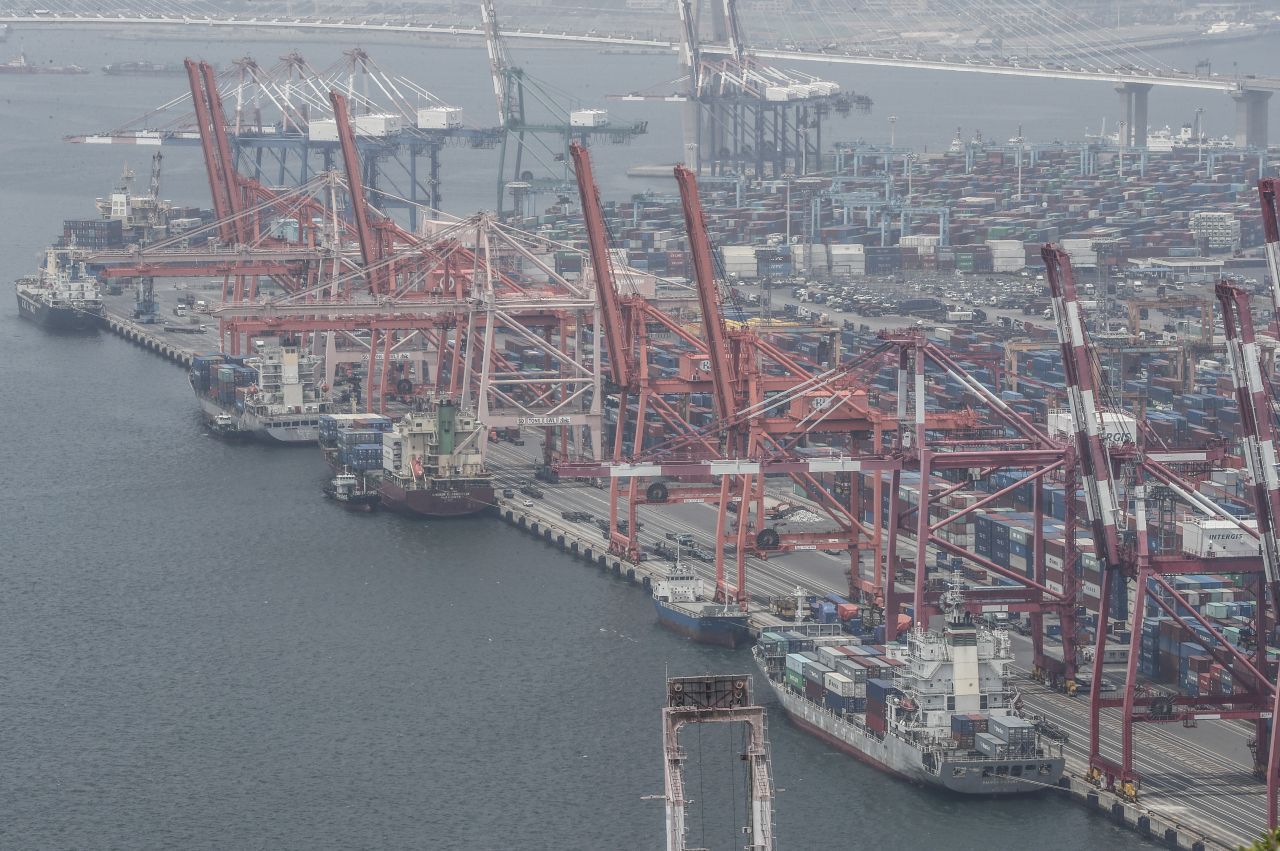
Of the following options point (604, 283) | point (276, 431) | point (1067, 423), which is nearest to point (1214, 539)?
point (1067, 423)

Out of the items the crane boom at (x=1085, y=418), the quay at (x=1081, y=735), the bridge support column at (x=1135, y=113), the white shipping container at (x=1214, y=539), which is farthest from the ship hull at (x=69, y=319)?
the bridge support column at (x=1135, y=113)

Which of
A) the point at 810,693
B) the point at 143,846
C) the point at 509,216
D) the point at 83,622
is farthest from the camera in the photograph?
the point at 509,216

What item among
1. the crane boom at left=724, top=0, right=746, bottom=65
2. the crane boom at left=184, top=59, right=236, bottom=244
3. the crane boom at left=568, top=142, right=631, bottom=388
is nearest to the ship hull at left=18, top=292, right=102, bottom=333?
the crane boom at left=184, top=59, right=236, bottom=244

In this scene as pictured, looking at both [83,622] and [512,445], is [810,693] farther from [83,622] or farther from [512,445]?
[512,445]

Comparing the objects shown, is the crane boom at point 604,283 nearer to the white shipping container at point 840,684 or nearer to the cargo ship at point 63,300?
the white shipping container at point 840,684

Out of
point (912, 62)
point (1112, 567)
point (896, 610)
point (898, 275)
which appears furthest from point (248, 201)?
point (912, 62)

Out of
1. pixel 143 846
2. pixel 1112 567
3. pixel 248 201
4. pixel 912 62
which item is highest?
pixel 912 62

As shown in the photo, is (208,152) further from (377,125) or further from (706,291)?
(706,291)
